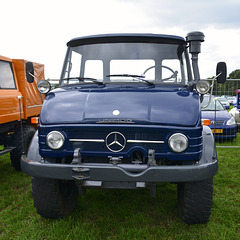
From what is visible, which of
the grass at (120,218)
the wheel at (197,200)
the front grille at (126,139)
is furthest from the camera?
the grass at (120,218)

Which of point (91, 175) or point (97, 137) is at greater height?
point (97, 137)

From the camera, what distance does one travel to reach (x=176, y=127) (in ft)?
8.68

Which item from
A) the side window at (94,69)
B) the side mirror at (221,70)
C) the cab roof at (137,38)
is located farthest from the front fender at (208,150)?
the side window at (94,69)

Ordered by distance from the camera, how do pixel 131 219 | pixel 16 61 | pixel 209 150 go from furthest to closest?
pixel 16 61, pixel 131 219, pixel 209 150

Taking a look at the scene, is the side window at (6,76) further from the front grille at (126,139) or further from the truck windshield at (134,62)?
the front grille at (126,139)

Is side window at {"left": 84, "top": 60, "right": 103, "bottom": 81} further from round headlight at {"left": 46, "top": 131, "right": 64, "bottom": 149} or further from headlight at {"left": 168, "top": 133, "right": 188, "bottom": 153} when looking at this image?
headlight at {"left": 168, "top": 133, "right": 188, "bottom": 153}

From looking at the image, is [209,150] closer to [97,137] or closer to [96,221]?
[97,137]

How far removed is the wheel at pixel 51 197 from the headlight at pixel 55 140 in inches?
20.8

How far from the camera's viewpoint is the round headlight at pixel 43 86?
12.1 ft

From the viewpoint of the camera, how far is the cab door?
4.81 meters

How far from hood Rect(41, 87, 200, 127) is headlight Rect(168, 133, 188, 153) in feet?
0.40

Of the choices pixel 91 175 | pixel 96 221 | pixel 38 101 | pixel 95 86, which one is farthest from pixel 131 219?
pixel 38 101

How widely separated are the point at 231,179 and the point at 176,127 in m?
2.90

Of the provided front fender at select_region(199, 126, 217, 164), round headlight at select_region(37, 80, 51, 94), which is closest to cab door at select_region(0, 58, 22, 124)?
round headlight at select_region(37, 80, 51, 94)
